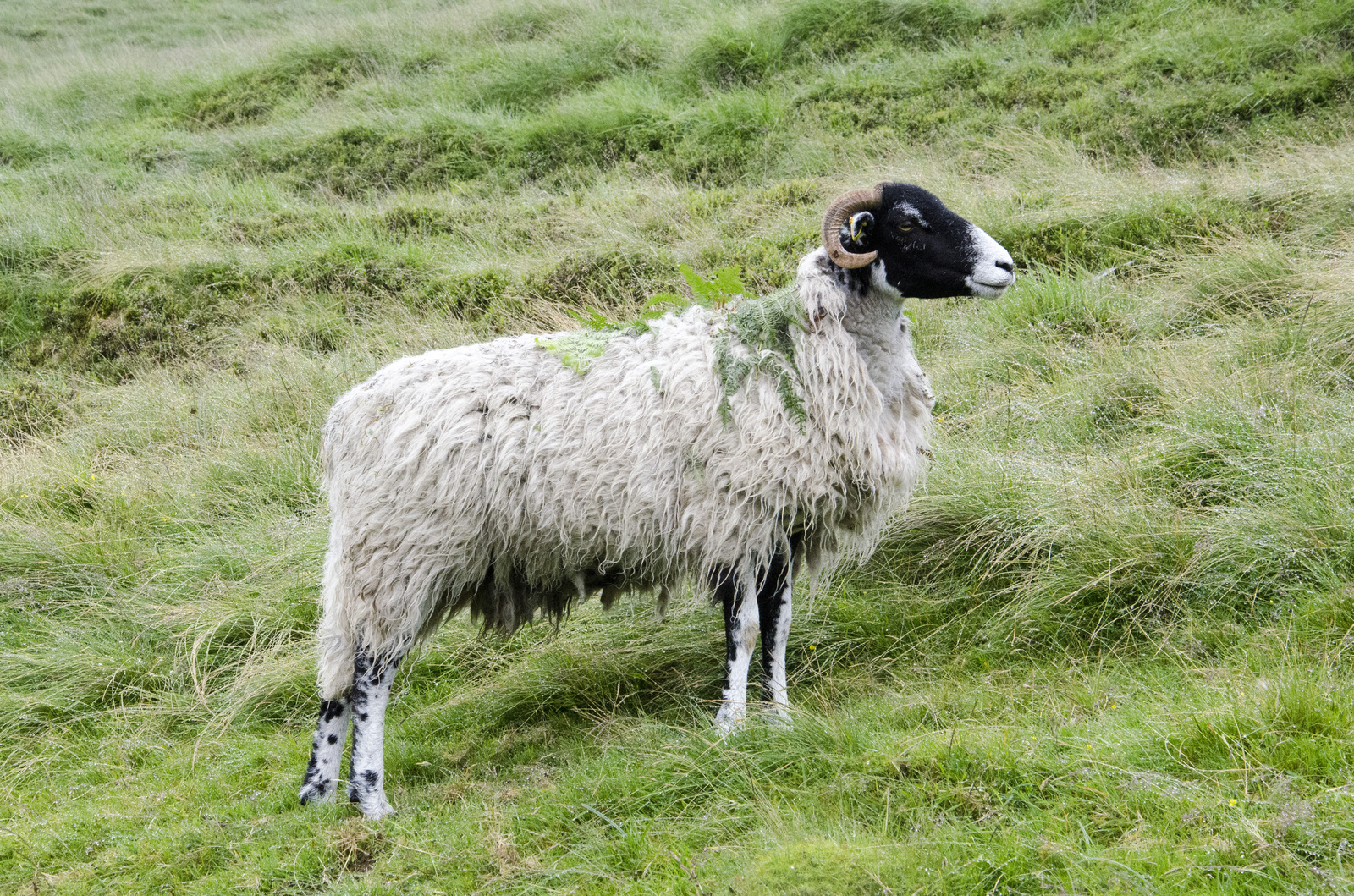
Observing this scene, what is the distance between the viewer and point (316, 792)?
4758 mm

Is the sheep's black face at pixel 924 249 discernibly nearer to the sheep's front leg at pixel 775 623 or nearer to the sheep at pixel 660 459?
the sheep at pixel 660 459

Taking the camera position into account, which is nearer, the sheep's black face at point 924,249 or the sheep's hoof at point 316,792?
the sheep's black face at point 924,249

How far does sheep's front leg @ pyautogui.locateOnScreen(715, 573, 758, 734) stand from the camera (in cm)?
457

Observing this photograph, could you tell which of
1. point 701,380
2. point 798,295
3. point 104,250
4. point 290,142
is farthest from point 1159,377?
point 290,142

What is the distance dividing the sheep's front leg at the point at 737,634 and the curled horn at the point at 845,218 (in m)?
1.49

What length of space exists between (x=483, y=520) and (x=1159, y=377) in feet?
13.1

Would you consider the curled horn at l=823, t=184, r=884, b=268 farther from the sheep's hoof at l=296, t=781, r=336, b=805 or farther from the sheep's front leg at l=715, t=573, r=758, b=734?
the sheep's hoof at l=296, t=781, r=336, b=805

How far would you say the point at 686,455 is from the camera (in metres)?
4.58

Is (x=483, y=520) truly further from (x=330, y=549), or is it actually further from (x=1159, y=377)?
(x=1159, y=377)

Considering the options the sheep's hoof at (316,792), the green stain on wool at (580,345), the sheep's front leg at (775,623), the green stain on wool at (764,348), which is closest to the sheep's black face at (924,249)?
the green stain on wool at (764,348)

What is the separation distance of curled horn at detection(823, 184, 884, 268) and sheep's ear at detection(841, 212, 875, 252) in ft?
0.09

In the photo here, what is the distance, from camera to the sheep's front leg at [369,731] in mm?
4590

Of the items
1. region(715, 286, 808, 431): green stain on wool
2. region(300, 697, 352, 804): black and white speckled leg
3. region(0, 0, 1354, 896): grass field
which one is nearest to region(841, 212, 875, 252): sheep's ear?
region(715, 286, 808, 431): green stain on wool

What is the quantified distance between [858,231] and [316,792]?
3.55 metres
